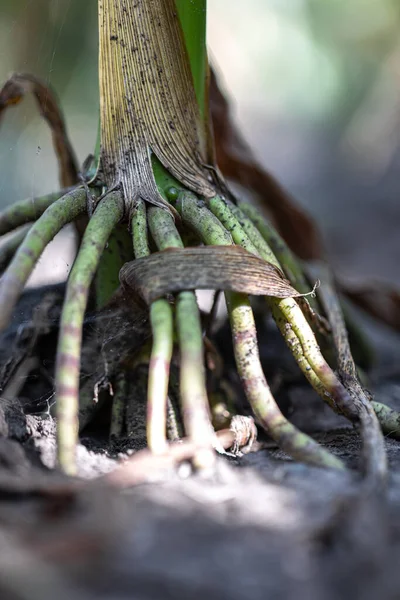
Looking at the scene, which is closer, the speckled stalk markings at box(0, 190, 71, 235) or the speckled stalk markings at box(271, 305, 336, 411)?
the speckled stalk markings at box(271, 305, 336, 411)

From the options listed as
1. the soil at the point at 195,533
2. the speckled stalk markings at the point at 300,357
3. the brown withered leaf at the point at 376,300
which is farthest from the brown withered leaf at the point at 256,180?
the soil at the point at 195,533

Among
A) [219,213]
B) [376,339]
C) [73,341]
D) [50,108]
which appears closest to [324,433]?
[219,213]

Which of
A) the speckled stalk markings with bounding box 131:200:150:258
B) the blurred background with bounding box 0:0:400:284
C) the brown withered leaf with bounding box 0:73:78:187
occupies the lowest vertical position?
the blurred background with bounding box 0:0:400:284

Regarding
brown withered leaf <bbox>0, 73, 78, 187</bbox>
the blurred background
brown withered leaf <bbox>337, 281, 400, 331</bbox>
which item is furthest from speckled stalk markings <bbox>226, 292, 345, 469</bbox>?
the blurred background

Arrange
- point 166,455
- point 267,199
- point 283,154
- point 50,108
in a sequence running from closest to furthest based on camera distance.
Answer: point 166,455
point 50,108
point 267,199
point 283,154

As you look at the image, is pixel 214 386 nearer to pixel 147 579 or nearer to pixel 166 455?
pixel 166 455

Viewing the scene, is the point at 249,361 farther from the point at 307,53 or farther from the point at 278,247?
the point at 307,53

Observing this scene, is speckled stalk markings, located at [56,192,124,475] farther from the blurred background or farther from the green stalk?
the blurred background
